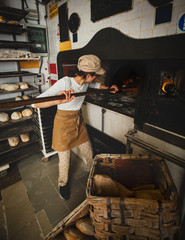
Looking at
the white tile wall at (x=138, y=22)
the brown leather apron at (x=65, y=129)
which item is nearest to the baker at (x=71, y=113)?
the brown leather apron at (x=65, y=129)

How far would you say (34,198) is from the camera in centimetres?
224

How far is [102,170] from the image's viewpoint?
56.1 inches

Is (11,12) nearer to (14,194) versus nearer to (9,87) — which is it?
(9,87)

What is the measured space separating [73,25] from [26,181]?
2696mm

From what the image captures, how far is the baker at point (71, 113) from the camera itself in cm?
172

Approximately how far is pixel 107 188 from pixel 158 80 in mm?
1114

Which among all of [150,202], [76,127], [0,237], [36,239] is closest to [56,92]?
[76,127]

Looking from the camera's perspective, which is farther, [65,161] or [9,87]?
[9,87]

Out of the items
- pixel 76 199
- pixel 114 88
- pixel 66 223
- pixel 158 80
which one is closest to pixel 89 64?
pixel 114 88

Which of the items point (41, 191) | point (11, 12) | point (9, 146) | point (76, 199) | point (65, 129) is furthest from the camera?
point (9, 146)

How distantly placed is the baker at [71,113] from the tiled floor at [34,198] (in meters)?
0.20

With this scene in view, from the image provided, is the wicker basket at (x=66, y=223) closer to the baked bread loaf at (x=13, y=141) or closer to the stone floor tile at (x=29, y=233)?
the stone floor tile at (x=29, y=233)

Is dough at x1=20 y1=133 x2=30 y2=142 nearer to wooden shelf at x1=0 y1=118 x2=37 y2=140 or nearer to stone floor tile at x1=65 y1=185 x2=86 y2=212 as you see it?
wooden shelf at x1=0 y1=118 x2=37 y2=140

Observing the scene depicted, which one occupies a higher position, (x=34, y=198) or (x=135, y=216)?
(x=135, y=216)
